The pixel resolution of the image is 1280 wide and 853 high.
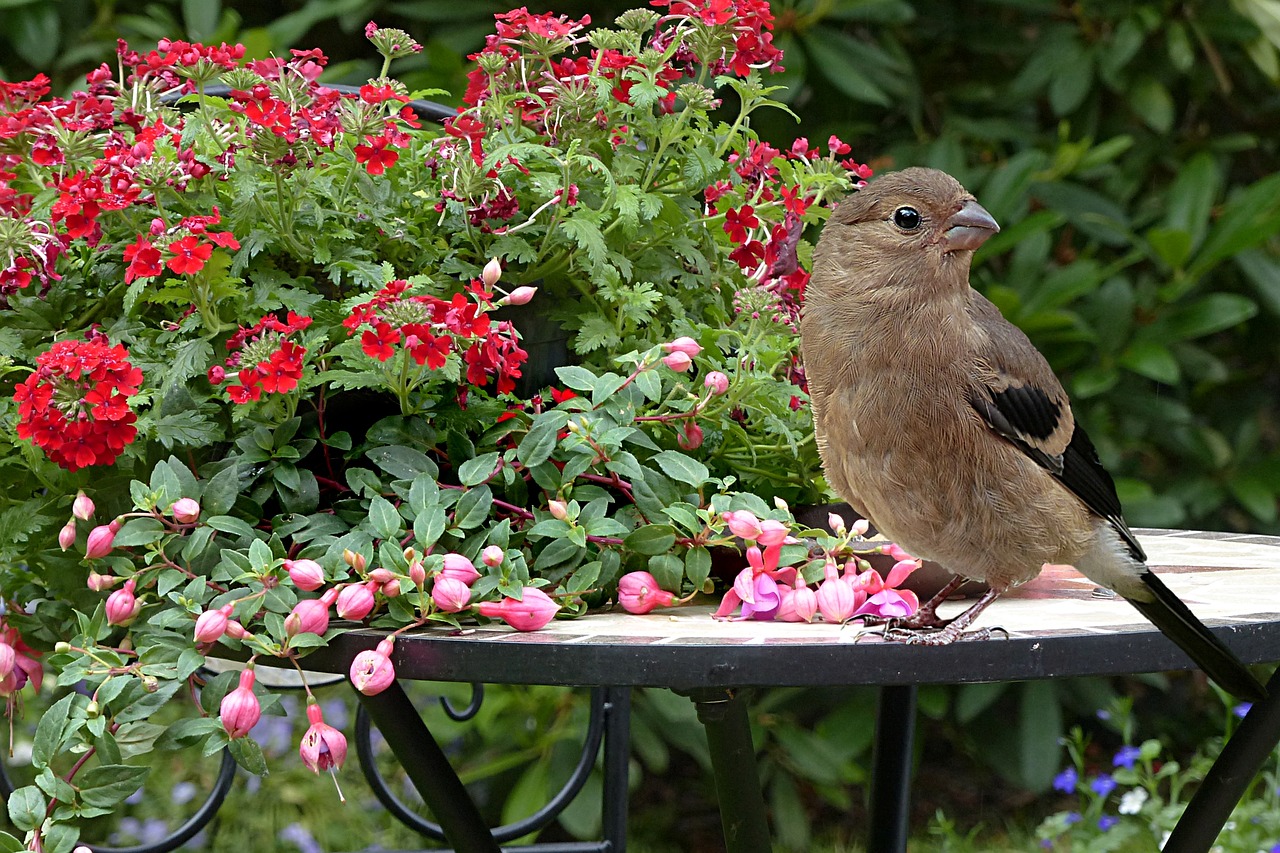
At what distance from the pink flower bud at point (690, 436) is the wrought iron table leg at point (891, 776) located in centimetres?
82

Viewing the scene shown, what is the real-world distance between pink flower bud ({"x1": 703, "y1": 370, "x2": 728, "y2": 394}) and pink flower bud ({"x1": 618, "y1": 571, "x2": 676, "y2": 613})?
0.22 m

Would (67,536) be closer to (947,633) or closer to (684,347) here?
(684,347)

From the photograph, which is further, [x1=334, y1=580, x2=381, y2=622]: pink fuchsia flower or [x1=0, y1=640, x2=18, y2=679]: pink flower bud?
[x1=0, y1=640, x2=18, y2=679]: pink flower bud

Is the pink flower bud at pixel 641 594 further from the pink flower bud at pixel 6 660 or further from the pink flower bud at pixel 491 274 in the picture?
the pink flower bud at pixel 6 660

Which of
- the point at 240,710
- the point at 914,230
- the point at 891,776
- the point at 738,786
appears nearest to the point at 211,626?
the point at 240,710

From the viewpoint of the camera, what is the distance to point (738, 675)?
45.4 inches

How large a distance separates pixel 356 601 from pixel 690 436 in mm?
444

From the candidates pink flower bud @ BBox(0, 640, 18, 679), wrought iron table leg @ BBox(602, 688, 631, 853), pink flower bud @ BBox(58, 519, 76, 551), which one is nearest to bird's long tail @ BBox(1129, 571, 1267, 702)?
pink flower bud @ BBox(58, 519, 76, 551)

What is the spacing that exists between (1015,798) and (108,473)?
134 inches

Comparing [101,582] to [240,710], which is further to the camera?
[101,582]

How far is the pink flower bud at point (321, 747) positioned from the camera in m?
1.22

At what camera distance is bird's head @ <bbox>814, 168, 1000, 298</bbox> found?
1.43 meters

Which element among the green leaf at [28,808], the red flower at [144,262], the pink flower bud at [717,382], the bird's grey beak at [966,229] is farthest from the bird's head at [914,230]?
the green leaf at [28,808]

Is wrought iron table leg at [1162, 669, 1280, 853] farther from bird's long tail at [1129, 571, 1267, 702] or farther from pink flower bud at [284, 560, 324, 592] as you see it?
pink flower bud at [284, 560, 324, 592]
